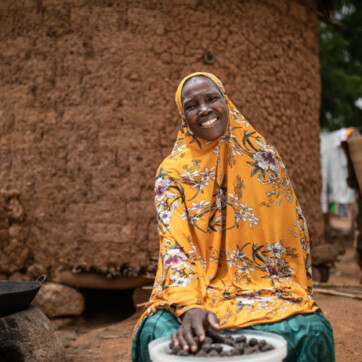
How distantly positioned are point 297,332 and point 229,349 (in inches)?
13.8

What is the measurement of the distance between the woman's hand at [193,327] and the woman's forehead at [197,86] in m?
1.05

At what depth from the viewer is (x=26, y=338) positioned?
274 cm

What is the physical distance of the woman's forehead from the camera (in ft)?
7.27

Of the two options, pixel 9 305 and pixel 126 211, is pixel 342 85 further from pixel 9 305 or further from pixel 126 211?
pixel 9 305

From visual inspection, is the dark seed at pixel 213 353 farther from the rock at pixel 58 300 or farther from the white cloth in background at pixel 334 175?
the white cloth in background at pixel 334 175

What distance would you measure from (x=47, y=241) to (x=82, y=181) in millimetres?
682

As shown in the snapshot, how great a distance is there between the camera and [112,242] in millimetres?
4238

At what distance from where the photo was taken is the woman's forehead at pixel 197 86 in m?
2.22

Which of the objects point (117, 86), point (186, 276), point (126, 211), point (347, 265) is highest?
point (117, 86)

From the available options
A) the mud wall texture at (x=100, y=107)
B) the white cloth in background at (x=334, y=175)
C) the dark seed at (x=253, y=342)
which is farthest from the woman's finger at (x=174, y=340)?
the white cloth in background at (x=334, y=175)

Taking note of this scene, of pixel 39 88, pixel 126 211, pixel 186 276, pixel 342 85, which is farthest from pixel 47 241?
pixel 342 85

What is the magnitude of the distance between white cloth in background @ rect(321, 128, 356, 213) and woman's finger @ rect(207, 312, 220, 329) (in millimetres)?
6159

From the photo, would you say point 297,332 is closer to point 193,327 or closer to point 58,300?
point 193,327

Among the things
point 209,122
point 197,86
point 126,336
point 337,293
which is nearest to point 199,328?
point 209,122
